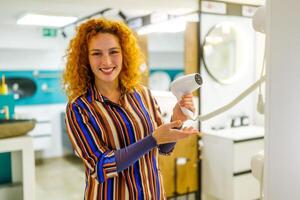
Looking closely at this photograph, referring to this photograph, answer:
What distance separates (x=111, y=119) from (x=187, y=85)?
0.29 metres

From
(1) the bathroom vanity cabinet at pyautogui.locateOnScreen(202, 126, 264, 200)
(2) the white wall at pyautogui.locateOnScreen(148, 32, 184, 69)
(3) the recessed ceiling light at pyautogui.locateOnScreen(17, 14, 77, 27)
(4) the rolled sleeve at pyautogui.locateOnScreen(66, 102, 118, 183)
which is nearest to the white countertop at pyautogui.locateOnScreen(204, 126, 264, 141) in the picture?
(1) the bathroom vanity cabinet at pyautogui.locateOnScreen(202, 126, 264, 200)

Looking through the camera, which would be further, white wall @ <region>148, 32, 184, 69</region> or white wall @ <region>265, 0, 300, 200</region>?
white wall @ <region>148, 32, 184, 69</region>

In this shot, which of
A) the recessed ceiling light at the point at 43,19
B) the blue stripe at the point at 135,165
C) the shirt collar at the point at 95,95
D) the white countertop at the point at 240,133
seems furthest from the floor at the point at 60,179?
the shirt collar at the point at 95,95

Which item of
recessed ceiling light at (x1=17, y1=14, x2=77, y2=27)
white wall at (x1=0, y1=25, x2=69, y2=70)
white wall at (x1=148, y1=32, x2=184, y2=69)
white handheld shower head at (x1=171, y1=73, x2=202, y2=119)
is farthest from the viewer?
white wall at (x1=0, y1=25, x2=69, y2=70)

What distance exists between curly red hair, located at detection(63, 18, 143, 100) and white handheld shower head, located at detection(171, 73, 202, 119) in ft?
0.67

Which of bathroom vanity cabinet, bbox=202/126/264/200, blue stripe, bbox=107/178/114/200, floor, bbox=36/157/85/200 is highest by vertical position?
blue stripe, bbox=107/178/114/200

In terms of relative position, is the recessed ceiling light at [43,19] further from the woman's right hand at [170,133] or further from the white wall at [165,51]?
the woman's right hand at [170,133]

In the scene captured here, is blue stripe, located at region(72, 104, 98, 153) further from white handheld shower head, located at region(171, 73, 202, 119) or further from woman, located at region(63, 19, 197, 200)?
white handheld shower head, located at region(171, 73, 202, 119)

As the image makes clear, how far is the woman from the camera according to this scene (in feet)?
3.30

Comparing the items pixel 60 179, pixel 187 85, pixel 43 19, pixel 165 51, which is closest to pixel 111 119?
pixel 187 85

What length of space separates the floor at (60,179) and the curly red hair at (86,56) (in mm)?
2208

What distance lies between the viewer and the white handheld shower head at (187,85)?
1.08 meters

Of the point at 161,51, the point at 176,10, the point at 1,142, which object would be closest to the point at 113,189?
the point at 1,142

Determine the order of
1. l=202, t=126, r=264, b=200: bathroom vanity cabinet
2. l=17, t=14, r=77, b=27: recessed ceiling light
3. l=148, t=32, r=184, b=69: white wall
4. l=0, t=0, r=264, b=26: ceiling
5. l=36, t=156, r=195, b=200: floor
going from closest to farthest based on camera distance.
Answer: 1. l=0, t=0, r=264, b=26: ceiling
2. l=202, t=126, r=264, b=200: bathroom vanity cabinet
3. l=17, t=14, r=77, b=27: recessed ceiling light
4. l=36, t=156, r=195, b=200: floor
5. l=148, t=32, r=184, b=69: white wall
